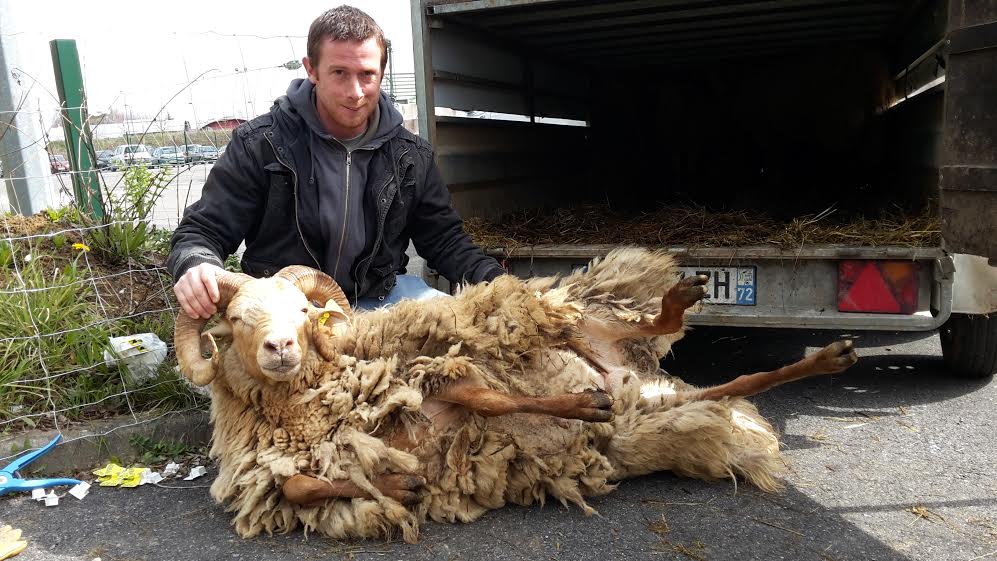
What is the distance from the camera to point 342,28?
3326 millimetres

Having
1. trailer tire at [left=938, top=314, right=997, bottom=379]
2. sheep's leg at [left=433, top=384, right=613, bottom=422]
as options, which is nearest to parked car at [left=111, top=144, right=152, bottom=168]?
sheep's leg at [left=433, top=384, right=613, bottom=422]

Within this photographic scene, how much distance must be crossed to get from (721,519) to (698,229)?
7.75ft

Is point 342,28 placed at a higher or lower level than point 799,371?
higher

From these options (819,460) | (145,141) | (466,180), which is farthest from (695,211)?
(145,141)

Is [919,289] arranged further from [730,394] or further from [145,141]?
[145,141]

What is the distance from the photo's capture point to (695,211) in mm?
5379

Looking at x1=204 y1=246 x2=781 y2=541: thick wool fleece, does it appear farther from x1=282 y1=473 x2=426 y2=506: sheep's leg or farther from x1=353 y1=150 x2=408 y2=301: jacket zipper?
x1=353 y1=150 x2=408 y2=301: jacket zipper

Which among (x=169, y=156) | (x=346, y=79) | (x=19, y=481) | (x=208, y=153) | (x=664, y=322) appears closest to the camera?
(x=664, y=322)

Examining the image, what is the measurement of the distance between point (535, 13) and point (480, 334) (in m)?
2.95

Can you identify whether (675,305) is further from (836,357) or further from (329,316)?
(329,316)

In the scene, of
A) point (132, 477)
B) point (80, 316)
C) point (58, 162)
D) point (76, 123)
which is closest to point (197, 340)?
Answer: point (132, 477)

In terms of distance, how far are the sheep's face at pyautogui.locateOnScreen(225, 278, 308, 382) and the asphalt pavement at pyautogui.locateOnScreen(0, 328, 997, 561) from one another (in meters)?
0.65

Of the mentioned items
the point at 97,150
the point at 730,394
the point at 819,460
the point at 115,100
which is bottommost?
the point at 819,460

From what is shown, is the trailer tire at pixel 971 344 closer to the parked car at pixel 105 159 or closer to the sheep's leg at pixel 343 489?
the sheep's leg at pixel 343 489
